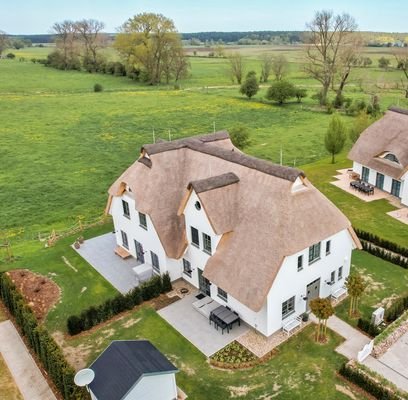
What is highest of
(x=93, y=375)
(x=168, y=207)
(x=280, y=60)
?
(x=280, y=60)

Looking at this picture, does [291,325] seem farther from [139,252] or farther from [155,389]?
[139,252]

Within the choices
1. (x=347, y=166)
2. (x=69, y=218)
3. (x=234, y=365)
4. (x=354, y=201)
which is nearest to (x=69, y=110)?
(x=69, y=218)

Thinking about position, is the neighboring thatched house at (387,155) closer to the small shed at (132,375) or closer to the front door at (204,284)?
the front door at (204,284)

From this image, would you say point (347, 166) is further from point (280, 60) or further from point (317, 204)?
point (280, 60)

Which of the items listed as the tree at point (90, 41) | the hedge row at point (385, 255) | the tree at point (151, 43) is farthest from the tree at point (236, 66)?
the hedge row at point (385, 255)

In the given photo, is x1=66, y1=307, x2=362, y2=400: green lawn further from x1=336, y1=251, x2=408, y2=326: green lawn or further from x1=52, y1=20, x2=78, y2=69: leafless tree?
x1=52, y1=20, x2=78, y2=69: leafless tree

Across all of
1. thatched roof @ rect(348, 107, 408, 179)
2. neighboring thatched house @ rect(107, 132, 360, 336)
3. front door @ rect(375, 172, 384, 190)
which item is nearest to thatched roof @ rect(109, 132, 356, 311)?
neighboring thatched house @ rect(107, 132, 360, 336)
